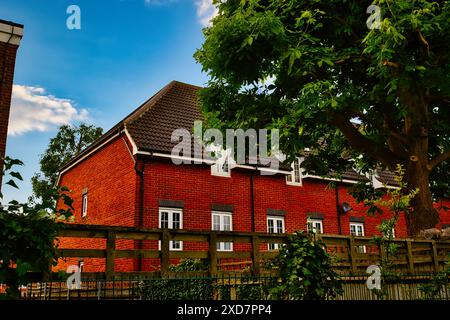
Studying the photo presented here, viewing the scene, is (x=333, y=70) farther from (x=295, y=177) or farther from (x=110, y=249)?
(x=295, y=177)

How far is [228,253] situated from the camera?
9.74 meters

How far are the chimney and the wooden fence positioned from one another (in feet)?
23.1

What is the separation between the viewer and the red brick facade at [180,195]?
19.7 metres

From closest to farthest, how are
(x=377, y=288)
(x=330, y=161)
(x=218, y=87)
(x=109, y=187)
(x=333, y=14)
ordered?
(x=377, y=288)
(x=333, y=14)
(x=218, y=87)
(x=330, y=161)
(x=109, y=187)

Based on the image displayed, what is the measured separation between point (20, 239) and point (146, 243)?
44.7 feet

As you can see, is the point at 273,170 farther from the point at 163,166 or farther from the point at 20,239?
the point at 20,239

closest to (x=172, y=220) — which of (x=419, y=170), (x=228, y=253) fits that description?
Result: (x=419, y=170)

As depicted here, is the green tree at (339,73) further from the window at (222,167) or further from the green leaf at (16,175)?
the green leaf at (16,175)

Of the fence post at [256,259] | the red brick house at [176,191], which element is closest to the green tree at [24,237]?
the fence post at [256,259]

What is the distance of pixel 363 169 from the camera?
1908 cm

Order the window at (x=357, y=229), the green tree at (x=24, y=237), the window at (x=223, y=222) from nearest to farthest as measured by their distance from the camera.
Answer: the green tree at (x=24, y=237) < the window at (x=223, y=222) < the window at (x=357, y=229)

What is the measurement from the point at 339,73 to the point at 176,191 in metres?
8.98

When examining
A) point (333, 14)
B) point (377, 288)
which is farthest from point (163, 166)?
point (377, 288)

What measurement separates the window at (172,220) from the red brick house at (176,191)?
0.04 meters
